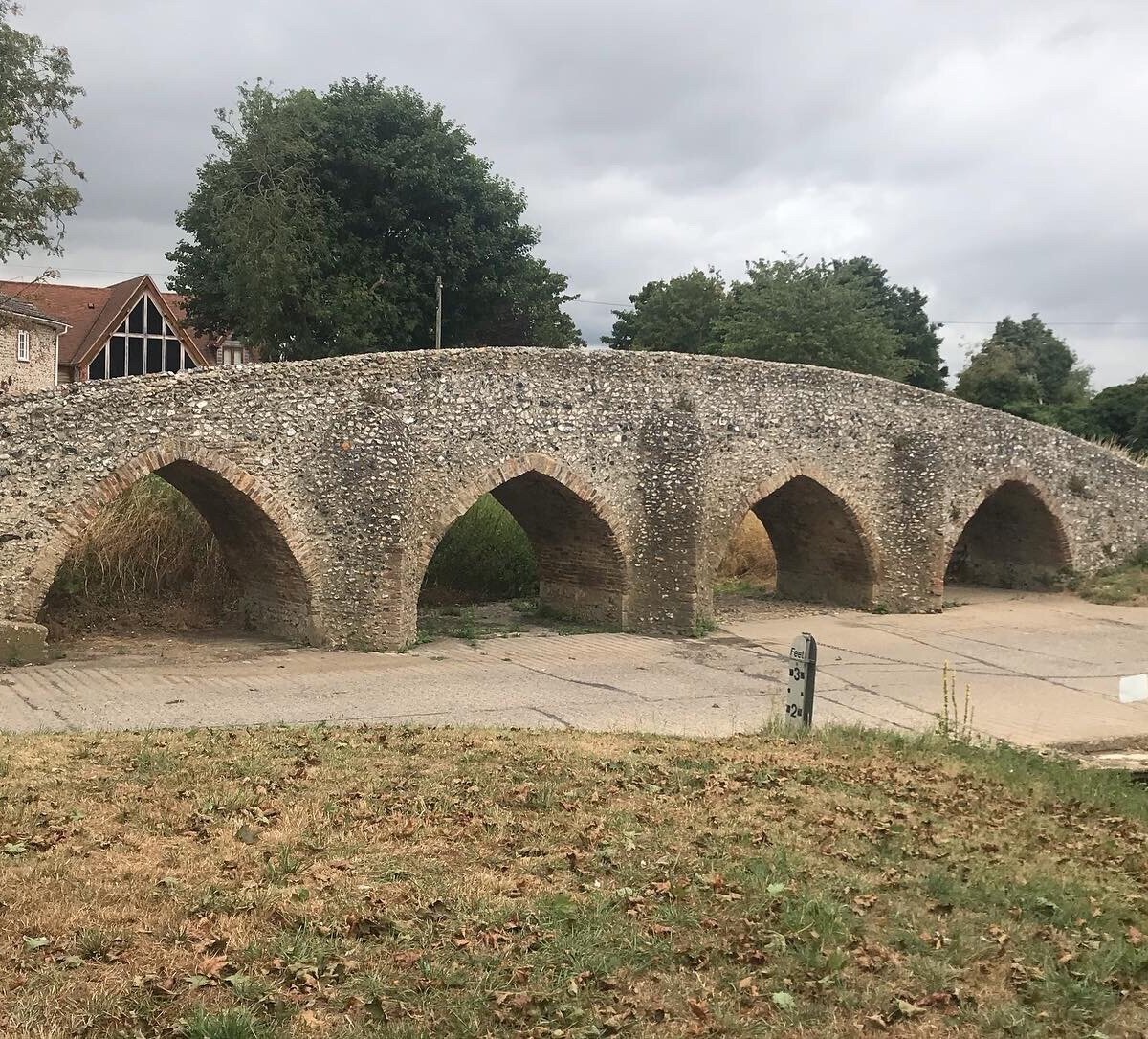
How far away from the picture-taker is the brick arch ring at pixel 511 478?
43.0 ft

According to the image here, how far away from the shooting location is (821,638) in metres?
14.9

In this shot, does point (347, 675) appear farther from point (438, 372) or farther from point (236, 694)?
point (438, 372)

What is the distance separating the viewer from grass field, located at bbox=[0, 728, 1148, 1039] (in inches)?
151

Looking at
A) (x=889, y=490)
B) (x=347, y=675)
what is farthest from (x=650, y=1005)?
(x=889, y=490)

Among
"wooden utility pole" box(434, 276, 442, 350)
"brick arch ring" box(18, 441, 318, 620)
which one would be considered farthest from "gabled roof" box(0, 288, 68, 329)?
"brick arch ring" box(18, 441, 318, 620)

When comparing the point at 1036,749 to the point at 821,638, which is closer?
the point at 1036,749

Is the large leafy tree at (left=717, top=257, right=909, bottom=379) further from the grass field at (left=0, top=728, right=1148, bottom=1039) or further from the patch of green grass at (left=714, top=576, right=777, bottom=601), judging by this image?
the grass field at (left=0, top=728, right=1148, bottom=1039)

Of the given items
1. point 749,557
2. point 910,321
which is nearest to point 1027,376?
point 910,321

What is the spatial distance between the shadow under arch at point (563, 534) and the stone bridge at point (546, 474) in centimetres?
4

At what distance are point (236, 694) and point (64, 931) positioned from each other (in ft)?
19.4

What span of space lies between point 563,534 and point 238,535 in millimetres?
4498

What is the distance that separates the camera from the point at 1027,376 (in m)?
43.0

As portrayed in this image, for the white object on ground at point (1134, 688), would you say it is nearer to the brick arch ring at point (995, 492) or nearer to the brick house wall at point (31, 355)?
the brick arch ring at point (995, 492)

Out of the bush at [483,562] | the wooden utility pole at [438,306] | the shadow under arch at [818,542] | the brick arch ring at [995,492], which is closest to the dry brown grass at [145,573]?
the bush at [483,562]
